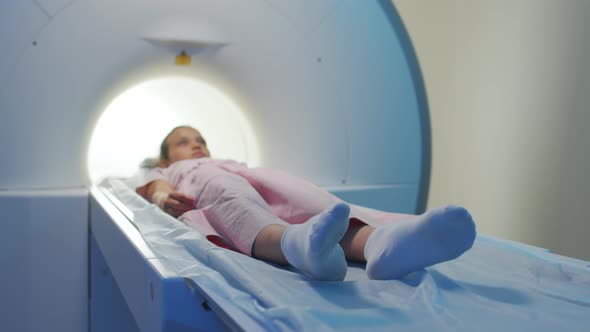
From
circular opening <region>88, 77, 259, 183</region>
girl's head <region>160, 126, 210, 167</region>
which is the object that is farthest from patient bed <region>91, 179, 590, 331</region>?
circular opening <region>88, 77, 259, 183</region>

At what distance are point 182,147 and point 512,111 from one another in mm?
1367

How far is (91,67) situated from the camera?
6.64 feet

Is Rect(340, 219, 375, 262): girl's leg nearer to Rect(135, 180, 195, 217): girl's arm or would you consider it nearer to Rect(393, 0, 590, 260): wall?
Rect(135, 180, 195, 217): girl's arm

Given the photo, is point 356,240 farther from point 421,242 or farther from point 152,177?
point 152,177

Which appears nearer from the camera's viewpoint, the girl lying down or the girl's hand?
the girl lying down

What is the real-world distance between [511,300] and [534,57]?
162 cm

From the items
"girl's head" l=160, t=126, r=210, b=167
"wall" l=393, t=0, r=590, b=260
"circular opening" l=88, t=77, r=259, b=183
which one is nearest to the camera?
"wall" l=393, t=0, r=590, b=260

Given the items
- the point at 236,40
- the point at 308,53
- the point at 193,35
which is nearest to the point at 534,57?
the point at 308,53

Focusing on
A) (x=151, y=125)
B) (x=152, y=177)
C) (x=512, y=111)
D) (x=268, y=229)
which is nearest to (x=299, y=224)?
(x=268, y=229)

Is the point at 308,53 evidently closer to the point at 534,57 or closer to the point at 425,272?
the point at 534,57

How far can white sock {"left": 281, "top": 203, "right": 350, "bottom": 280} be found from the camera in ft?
3.05

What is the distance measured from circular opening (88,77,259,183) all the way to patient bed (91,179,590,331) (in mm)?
Result: 1460

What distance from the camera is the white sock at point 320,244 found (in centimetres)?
93

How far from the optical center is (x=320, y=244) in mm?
935
